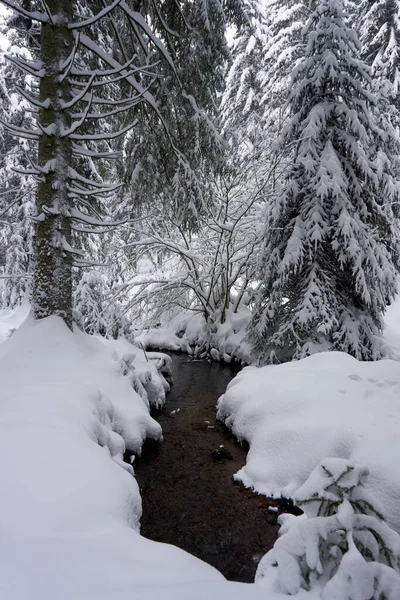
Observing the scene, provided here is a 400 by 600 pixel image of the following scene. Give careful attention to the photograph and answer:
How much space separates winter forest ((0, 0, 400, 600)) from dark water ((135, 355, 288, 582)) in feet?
0.15

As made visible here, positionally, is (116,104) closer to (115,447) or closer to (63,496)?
(115,447)

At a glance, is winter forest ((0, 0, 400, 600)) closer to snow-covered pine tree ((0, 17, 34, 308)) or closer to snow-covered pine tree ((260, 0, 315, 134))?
snow-covered pine tree ((0, 17, 34, 308))

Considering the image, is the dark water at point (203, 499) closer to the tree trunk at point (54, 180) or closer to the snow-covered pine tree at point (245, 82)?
the tree trunk at point (54, 180)

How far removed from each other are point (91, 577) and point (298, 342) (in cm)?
686

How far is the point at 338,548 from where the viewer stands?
6.15ft

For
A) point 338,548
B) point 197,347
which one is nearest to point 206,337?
point 197,347

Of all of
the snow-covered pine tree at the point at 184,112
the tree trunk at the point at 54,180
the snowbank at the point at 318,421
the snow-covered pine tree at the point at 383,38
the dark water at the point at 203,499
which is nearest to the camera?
the dark water at the point at 203,499

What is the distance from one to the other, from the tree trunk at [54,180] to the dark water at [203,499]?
9.29 ft

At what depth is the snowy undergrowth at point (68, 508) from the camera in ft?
5.22

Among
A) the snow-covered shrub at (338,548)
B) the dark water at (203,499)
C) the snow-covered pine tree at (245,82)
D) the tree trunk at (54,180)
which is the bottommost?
the dark water at (203,499)

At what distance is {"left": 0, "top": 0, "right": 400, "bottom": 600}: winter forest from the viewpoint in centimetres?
189

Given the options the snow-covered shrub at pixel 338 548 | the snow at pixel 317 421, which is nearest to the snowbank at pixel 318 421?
the snow at pixel 317 421

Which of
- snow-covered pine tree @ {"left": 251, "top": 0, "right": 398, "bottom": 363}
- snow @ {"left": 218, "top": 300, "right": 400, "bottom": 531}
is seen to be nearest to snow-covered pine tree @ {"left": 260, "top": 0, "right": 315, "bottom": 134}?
snow-covered pine tree @ {"left": 251, "top": 0, "right": 398, "bottom": 363}

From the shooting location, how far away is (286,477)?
4484mm
